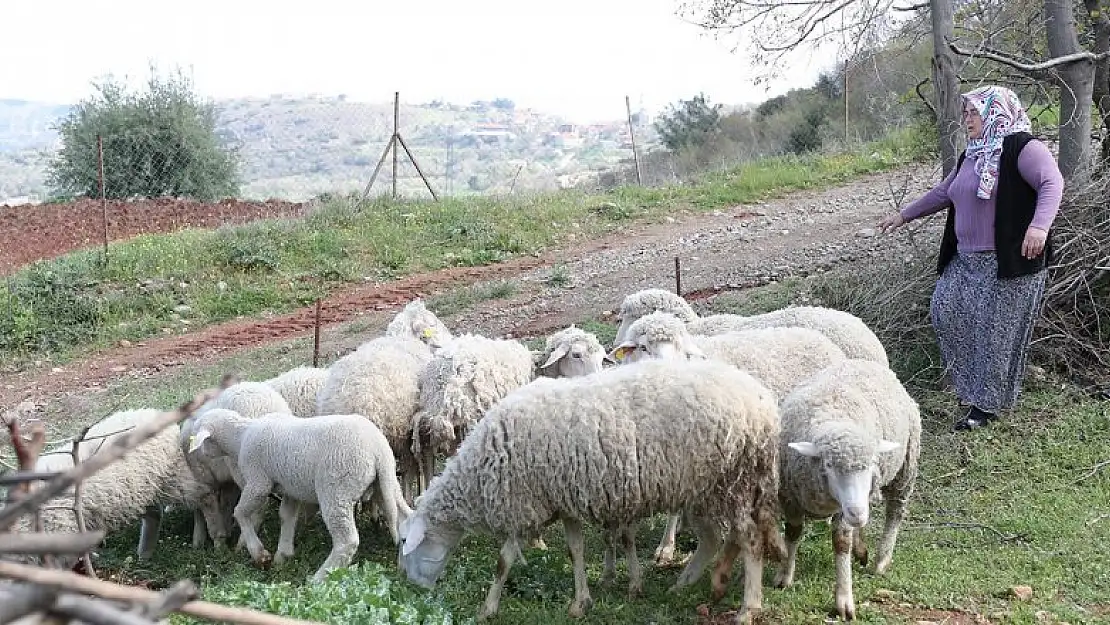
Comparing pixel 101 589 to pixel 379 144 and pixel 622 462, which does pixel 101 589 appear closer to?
pixel 622 462

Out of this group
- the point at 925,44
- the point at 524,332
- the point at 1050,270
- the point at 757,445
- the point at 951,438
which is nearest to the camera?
the point at 757,445

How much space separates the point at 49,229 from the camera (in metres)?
15.2

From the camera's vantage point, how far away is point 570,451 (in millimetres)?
4715

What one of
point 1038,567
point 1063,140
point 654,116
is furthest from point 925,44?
point 1038,567

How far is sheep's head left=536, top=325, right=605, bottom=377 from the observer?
20.6ft

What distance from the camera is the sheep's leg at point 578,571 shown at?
489cm

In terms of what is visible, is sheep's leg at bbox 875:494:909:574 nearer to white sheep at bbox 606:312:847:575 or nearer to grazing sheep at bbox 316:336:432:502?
white sheep at bbox 606:312:847:575

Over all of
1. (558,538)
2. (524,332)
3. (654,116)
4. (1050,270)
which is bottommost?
(558,538)

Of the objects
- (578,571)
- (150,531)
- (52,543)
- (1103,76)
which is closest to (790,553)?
(578,571)

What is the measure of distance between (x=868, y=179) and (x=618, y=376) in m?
12.8

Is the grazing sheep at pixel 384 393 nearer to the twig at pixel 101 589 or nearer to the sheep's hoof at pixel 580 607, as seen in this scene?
the sheep's hoof at pixel 580 607

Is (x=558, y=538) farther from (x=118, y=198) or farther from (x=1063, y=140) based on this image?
(x=118, y=198)

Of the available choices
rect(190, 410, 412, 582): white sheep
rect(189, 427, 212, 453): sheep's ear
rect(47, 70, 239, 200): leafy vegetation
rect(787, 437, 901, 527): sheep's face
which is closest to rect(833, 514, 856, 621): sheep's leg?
rect(787, 437, 901, 527): sheep's face

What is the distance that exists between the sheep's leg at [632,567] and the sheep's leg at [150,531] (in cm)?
291
